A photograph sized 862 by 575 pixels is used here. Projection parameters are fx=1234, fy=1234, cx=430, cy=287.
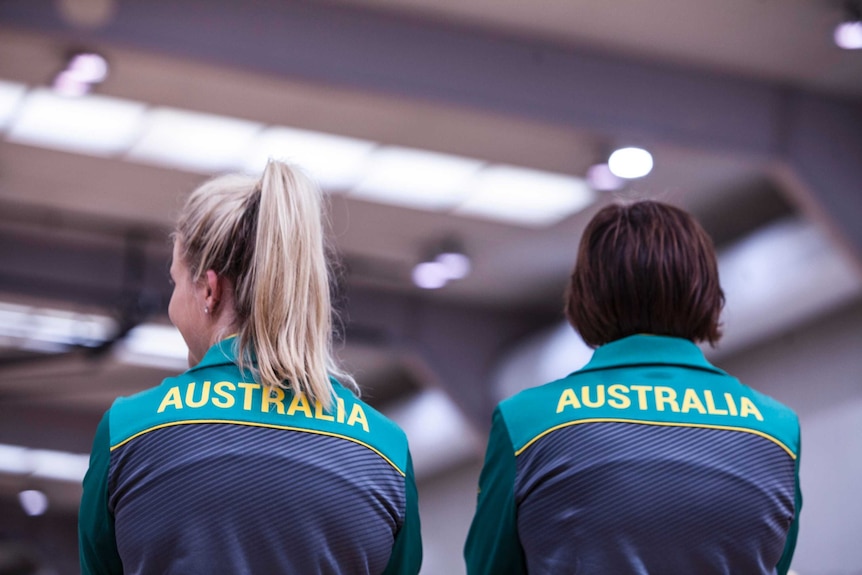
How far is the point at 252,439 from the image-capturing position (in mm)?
2148

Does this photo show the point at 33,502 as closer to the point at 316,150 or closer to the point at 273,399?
the point at 316,150

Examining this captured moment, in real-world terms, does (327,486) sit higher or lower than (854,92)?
lower

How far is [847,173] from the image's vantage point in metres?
7.95

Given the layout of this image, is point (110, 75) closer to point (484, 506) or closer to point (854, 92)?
point (854, 92)

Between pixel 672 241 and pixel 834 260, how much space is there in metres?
6.36

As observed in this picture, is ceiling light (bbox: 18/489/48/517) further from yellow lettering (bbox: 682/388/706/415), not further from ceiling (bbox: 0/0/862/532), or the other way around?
yellow lettering (bbox: 682/388/706/415)

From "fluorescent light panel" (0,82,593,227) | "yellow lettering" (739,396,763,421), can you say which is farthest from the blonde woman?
"fluorescent light panel" (0,82,593,227)

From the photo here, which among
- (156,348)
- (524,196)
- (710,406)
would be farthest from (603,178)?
(156,348)

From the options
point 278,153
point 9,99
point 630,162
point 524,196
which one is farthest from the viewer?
point 524,196

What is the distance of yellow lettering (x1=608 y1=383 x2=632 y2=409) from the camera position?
230 cm

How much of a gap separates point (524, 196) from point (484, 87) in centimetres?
235

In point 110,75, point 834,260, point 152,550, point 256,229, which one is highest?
point 110,75

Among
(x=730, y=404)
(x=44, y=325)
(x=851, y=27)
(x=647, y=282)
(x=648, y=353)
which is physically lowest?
(x=730, y=404)

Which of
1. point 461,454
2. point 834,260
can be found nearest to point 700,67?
point 834,260
